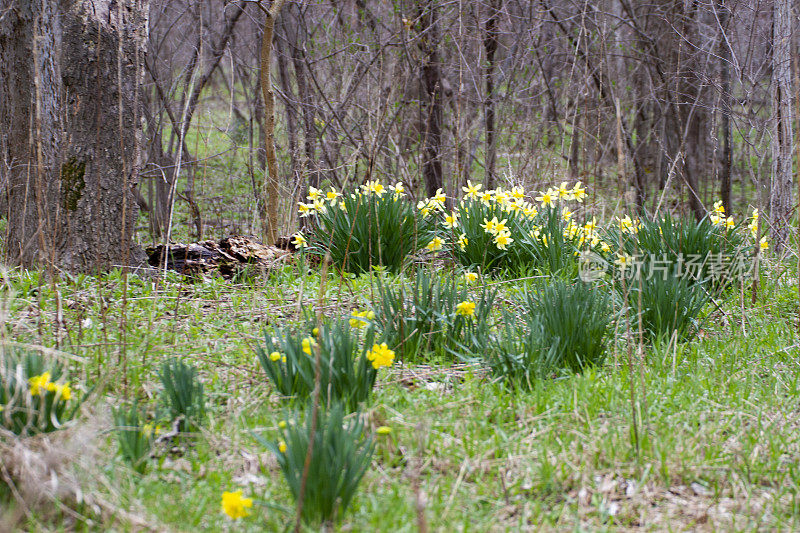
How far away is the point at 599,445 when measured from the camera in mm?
2291

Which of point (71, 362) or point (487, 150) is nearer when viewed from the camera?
point (71, 362)

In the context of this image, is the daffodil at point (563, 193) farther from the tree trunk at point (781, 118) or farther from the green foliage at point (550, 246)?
the tree trunk at point (781, 118)

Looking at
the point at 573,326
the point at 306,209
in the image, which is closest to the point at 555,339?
the point at 573,326

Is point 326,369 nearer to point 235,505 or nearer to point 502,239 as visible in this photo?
point 235,505

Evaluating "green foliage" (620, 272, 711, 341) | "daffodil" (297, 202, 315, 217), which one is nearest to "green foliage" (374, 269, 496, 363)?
"green foliage" (620, 272, 711, 341)

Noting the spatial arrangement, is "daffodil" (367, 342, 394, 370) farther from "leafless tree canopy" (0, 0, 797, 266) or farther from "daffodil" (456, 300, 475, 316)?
"leafless tree canopy" (0, 0, 797, 266)

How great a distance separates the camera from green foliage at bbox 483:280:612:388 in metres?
2.83

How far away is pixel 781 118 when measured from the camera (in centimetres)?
472

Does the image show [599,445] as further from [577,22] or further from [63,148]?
[577,22]

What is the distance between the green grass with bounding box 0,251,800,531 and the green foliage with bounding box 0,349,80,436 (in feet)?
0.35

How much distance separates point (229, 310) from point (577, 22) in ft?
22.5

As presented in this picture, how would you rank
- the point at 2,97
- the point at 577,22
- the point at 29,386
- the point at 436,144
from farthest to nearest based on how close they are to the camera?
the point at 577,22
the point at 436,144
the point at 2,97
the point at 29,386

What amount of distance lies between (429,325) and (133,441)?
152 cm

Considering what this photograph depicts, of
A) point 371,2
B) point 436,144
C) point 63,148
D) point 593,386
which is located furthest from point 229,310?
point 371,2
